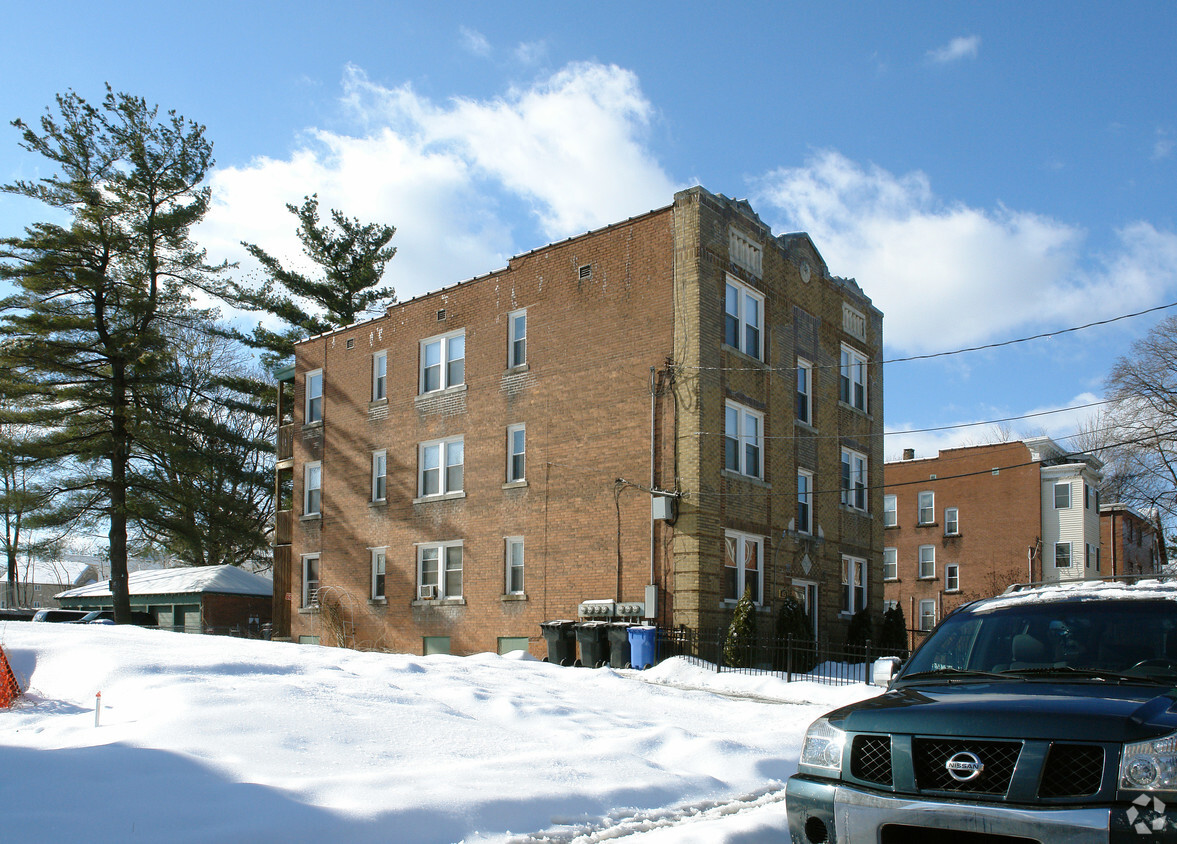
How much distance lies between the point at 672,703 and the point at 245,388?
106ft

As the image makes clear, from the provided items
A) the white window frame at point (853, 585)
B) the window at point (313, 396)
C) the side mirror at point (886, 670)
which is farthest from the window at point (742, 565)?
the side mirror at point (886, 670)

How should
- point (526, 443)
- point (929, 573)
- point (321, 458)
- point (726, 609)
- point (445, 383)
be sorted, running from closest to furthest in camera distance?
point (726, 609)
point (526, 443)
point (445, 383)
point (321, 458)
point (929, 573)

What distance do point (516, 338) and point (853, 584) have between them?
1159cm

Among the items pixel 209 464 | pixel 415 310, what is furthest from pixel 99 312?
pixel 415 310

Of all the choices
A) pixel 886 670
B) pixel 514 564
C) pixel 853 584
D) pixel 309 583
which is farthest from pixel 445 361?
pixel 886 670

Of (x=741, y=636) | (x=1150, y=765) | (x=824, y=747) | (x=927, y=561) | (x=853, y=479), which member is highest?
(x=853, y=479)

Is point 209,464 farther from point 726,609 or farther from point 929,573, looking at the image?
point 929,573

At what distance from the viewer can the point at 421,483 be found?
27.6 meters

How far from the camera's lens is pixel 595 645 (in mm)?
21234

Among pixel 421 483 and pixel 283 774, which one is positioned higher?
pixel 421 483

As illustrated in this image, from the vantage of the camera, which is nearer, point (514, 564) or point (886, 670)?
point (886, 670)

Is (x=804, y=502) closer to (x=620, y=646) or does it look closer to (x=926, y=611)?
(x=620, y=646)

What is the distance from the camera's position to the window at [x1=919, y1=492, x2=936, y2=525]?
4862cm

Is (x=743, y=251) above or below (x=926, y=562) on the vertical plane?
above
